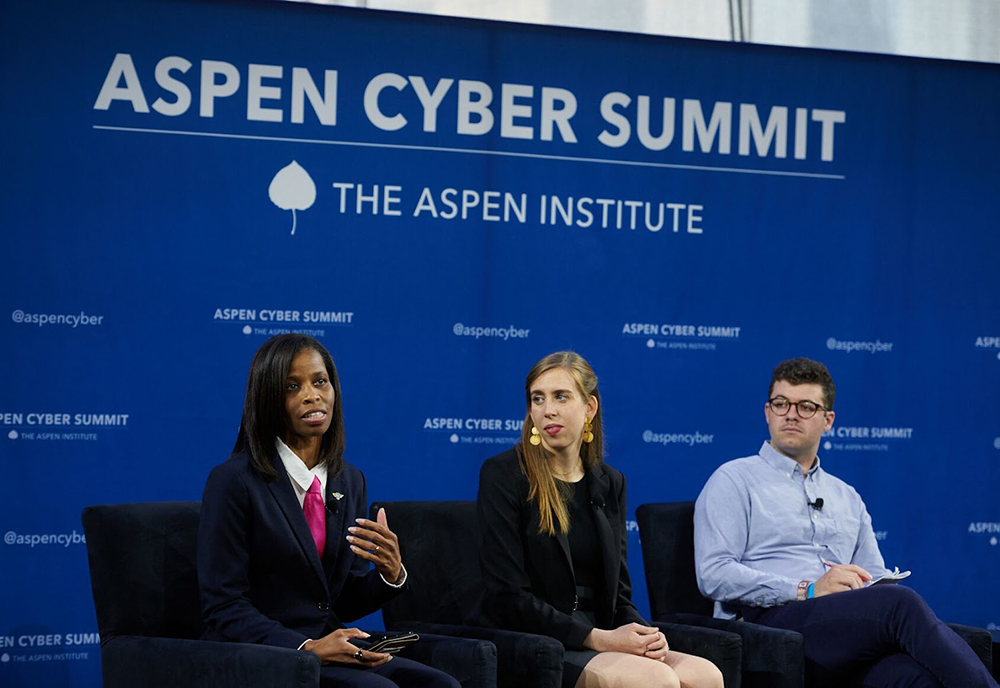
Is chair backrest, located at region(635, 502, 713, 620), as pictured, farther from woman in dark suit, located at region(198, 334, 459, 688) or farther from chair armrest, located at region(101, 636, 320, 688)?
chair armrest, located at region(101, 636, 320, 688)

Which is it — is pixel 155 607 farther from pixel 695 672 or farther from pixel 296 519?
pixel 695 672

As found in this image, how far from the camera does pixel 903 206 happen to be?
Answer: 210 inches

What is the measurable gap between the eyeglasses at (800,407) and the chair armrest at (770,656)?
2.46ft

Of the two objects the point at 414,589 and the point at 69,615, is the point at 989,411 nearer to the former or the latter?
the point at 414,589

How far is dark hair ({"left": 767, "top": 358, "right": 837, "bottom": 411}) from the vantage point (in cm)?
410

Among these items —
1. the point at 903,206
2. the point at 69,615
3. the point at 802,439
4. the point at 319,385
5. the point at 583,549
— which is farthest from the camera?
the point at 903,206

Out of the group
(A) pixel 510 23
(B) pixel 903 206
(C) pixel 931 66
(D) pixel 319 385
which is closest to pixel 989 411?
(B) pixel 903 206

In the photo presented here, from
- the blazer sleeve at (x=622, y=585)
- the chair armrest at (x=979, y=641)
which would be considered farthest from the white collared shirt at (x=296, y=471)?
the chair armrest at (x=979, y=641)

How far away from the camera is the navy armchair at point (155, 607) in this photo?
9.82 ft

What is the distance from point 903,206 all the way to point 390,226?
2168 mm

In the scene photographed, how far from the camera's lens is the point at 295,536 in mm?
3152

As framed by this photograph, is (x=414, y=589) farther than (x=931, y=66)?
No

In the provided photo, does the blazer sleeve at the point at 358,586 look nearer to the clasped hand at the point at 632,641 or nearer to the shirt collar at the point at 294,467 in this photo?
the shirt collar at the point at 294,467

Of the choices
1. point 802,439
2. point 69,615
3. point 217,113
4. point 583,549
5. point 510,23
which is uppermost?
point 510,23
